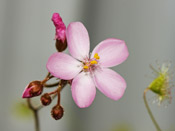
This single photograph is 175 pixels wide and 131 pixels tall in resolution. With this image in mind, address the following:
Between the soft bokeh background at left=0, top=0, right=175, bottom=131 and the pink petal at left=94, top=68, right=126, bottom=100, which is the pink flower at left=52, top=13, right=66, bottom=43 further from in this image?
the soft bokeh background at left=0, top=0, right=175, bottom=131

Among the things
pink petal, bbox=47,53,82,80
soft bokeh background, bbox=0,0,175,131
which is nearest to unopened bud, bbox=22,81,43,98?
pink petal, bbox=47,53,82,80

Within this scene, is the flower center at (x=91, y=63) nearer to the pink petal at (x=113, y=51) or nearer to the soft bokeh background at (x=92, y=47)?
the pink petal at (x=113, y=51)

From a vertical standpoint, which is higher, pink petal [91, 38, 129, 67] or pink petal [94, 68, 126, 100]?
pink petal [91, 38, 129, 67]

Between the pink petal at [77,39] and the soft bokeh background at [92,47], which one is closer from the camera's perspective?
the pink petal at [77,39]

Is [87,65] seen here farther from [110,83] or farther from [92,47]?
[92,47]

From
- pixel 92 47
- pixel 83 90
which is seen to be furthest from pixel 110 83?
pixel 92 47

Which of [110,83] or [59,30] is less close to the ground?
[59,30]

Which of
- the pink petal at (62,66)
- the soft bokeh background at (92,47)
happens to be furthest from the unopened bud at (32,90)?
the soft bokeh background at (92,47)
